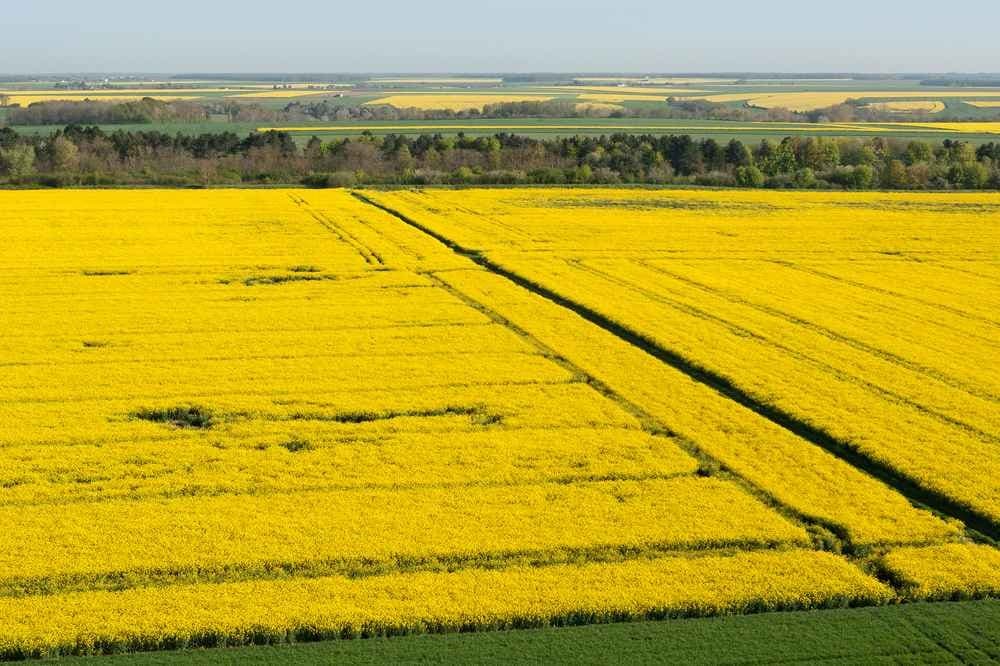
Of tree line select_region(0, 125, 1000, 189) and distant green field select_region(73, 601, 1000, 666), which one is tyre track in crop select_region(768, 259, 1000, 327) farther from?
tree line select_region(0, 125, 1000, 189)

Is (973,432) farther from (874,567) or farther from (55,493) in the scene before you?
(55,493)

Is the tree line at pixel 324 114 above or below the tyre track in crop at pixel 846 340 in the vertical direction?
above

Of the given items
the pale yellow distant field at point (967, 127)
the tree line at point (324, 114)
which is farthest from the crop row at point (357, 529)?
the tree line at point (324, 114)

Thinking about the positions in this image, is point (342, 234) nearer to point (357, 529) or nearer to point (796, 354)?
point (796, 354)

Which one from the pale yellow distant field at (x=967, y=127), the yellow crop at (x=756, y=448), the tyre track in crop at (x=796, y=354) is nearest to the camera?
the yellow crop at (x=756, y=448)

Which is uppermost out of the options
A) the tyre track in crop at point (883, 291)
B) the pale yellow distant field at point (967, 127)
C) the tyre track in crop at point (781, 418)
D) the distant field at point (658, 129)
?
the pale yellow distant field at point (967, 127)

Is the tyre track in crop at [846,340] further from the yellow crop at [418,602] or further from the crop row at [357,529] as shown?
the yellow crop at [418,602]
